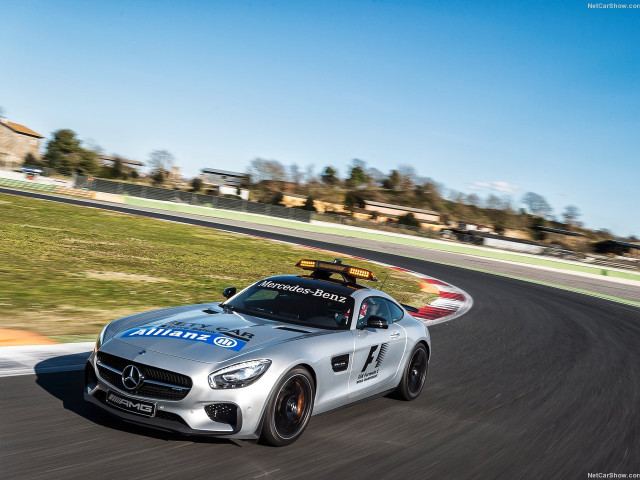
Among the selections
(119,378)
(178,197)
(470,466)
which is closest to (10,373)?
(119,378)

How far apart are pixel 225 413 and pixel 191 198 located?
53.5 meters

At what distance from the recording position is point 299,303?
21.5 feet

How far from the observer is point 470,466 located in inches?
213

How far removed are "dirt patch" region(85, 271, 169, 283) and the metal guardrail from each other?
37.4 m

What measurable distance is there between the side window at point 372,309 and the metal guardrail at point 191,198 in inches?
1778

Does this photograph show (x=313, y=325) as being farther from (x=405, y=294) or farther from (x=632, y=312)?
(x=632, y=312)

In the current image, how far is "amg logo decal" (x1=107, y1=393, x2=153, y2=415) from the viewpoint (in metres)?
4.72

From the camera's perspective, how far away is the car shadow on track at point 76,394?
5109 mm

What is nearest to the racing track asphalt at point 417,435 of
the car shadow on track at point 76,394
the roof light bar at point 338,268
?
the car shadow on track at point 76,394

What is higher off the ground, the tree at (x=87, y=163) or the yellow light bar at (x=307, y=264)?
the tree at (x=87, y=163)

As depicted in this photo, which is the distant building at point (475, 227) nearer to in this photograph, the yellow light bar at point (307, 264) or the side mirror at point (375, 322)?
the yellow light bar at point (307, 264)

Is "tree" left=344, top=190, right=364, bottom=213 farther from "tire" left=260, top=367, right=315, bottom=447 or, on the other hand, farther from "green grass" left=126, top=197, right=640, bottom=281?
"tire" left=260, top=367, right=315, bottom=447

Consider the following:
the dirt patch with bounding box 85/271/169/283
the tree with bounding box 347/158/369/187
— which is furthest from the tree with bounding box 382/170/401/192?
the dirt patch with bounding box 85/271/169/283

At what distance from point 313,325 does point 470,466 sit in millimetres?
1867
